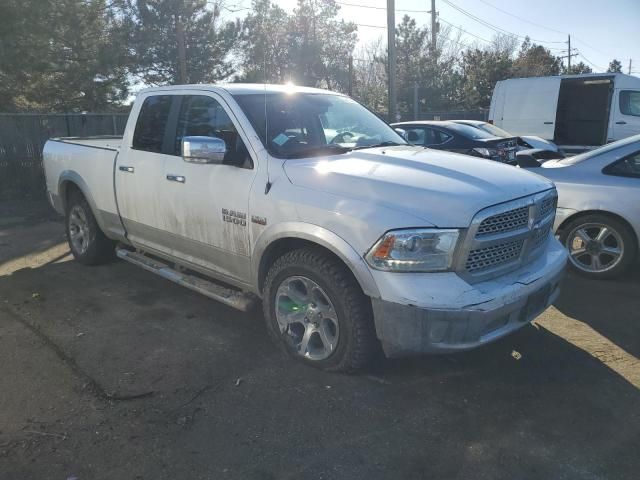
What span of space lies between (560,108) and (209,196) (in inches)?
519

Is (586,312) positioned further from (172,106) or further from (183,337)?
(172,106)

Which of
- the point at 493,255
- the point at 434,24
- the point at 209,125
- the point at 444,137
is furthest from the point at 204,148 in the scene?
the point at 434,24

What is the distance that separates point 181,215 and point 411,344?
88.5 inches

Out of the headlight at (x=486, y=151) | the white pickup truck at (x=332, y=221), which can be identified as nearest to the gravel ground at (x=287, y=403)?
the white pickup truck at (x=332, y=221)

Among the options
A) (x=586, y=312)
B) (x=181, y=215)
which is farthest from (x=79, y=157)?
(x=586, y=312)

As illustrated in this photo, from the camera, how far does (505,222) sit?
3205mm

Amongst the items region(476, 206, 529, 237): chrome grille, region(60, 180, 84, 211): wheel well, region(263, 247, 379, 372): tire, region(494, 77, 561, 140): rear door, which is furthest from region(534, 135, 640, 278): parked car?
region(494, 77, 561, 140): rear door

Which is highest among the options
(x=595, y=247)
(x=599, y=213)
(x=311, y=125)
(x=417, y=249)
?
(x=311, y=125)

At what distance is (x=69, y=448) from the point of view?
2771 millimetres

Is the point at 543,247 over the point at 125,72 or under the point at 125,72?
under

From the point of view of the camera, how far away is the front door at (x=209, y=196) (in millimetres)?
3795

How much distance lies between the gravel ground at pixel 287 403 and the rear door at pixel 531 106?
1067 cm

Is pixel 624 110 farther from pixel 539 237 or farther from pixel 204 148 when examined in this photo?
pixel 204 148

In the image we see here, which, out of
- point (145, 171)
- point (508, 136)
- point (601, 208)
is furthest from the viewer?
point (508, 136)
